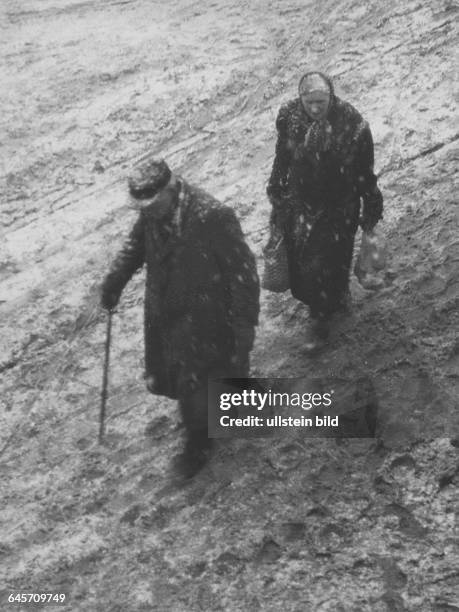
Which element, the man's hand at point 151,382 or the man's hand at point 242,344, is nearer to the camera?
the man's hand at point 242,344

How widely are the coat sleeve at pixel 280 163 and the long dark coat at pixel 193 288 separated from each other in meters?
0.88

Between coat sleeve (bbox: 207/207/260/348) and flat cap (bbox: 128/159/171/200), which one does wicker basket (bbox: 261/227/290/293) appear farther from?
flat cap (bbox: 128/159/171/200)

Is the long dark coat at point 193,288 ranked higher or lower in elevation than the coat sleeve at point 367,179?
lower

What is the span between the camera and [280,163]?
4.88 meters

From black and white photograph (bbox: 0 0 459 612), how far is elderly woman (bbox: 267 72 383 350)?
0.04 feet

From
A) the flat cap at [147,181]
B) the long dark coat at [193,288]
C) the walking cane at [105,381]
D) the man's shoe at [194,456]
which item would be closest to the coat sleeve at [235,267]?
the long dark coat at [193,288]

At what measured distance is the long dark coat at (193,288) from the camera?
4.05 metres

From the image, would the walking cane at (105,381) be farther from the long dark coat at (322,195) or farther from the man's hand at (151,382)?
the long dark coat at (322,195)

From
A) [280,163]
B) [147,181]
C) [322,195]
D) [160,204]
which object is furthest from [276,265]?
[147,181]

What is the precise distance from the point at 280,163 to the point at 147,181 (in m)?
1.24

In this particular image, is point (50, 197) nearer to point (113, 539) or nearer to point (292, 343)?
point (292, 343)

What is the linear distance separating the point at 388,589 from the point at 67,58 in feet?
24.8

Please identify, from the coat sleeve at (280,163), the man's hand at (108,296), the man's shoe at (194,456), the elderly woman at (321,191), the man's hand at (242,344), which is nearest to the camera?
the man's hand at (242,344)

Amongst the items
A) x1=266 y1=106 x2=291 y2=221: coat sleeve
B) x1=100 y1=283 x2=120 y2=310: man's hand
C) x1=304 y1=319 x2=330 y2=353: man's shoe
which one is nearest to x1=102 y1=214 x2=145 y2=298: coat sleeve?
x1=100 y1=283 x2=120 y2=310: man's hand
